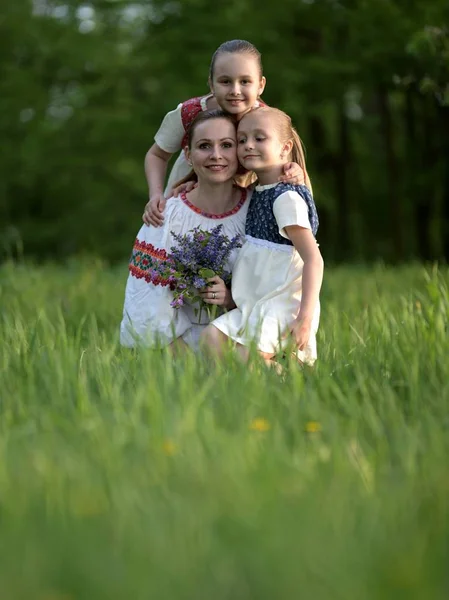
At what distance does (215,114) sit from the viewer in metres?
4.20

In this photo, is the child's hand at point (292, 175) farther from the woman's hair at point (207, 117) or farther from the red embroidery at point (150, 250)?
the red embroidery at point (150, 250)

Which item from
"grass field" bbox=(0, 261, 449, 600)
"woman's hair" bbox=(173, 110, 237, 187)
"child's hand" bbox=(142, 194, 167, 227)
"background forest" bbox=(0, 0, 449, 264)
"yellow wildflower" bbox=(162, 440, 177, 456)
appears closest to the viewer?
"grass field" bbox=(0, 261, 449, 600)

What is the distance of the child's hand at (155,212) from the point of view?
4.36 meters

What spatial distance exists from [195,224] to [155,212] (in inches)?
8.1

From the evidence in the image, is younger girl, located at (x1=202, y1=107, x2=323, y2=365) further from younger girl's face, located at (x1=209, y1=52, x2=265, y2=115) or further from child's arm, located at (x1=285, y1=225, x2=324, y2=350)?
younger girl's face, located at (x1=209, y1=52, x2=265, y2=115)

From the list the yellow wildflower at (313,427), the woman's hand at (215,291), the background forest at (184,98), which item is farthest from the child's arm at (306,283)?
the background forest at (184,98)

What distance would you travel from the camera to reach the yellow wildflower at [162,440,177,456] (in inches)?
97.7

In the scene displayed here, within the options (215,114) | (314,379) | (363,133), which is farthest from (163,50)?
(314,379)

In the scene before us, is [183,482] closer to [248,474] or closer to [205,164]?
[248,474]

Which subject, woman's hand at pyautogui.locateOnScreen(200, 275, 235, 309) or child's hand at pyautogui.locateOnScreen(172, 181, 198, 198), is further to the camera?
child's hand at pyautogui.locateOnScreen(172, 181, 198, 198)

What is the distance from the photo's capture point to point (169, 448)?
2.51m

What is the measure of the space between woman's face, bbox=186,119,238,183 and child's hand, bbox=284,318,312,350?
0.72 meters

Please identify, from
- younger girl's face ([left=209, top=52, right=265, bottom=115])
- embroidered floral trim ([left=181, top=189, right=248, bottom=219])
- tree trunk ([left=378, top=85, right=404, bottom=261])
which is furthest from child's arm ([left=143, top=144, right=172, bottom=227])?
tree trunk ([left=378, top=85, right=404, bottom=261])

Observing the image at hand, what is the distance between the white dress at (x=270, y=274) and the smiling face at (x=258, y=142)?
123 millimetres
